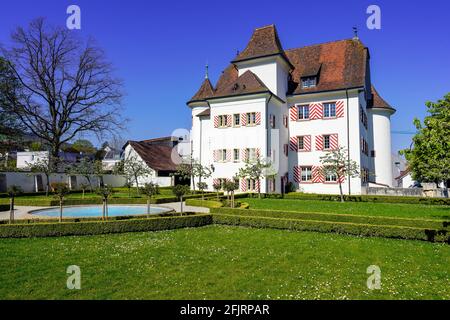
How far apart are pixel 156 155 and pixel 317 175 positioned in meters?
23.1

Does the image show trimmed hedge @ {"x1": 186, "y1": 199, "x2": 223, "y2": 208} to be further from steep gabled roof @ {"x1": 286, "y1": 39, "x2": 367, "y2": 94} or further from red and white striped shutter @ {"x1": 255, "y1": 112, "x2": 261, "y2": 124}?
steep gabled roof @ {"x1": 286, "y1": 39, "x2": 367, "y2": 94}

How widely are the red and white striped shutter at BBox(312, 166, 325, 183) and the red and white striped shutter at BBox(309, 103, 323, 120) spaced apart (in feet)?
16.9

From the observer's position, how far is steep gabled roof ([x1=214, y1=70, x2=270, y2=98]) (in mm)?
30506

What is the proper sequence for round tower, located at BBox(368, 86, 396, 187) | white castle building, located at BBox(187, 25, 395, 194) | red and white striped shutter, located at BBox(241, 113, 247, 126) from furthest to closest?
round tower, located at BBox(368, 86, 396, 187), red and white striped shutter, located at BBox(241, 113, 247, 126), white castle building, located at BBox(187, 25, 395, 194)

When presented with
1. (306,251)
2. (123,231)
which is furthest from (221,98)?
(306,251)

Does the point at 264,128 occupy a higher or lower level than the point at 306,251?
higher

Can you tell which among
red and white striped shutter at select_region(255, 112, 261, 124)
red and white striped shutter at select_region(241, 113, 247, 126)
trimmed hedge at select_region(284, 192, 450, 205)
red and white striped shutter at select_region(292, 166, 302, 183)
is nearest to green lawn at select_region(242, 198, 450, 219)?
trimmed hedge at select_region(284, 192, 450, 205)

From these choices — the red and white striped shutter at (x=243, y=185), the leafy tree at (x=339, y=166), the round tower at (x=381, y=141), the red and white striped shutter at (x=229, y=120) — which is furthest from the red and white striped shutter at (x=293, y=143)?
the round tower at (x=381, y=141)

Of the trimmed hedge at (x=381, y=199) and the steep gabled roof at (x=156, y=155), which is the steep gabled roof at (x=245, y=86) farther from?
the steep gabled roof at (x=156, y=155)

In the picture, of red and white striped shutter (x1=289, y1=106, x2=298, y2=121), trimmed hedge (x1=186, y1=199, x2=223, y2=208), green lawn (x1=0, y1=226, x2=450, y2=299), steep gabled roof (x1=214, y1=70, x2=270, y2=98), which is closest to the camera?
green lawn (x1=0, y1=226, x2=450, y2=299)

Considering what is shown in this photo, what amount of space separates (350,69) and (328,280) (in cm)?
3037

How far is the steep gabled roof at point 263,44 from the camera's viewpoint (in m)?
32.5
